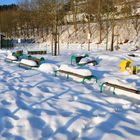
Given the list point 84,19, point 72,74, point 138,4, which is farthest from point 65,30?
point 72,74

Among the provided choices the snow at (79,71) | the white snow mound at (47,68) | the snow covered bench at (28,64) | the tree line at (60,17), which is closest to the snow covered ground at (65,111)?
the snow at (79,71)

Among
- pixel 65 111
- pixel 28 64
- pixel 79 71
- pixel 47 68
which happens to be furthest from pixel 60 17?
pixel 65 111

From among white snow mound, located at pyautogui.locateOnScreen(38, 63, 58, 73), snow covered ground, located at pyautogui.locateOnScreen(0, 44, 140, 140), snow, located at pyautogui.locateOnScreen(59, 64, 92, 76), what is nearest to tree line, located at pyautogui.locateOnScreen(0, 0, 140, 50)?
white snow mound, located at pyautogui.locateOnScreen(38, 63, 58, 73)

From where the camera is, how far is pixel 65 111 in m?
8.10

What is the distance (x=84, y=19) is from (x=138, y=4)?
17528mm

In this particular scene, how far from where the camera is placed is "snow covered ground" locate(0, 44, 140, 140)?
660 cm

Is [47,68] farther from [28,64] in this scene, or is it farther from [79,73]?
[79,73]

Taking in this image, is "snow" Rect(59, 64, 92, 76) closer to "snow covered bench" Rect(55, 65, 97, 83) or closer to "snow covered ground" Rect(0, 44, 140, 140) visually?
"snow covered bench" Rect(55, 65, 97, 83)

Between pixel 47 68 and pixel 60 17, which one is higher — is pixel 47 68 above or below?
below

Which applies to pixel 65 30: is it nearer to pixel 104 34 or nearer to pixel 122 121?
pixel 104 34

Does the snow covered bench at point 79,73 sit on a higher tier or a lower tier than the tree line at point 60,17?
lower

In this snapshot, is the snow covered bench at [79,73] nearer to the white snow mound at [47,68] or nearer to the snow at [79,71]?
the snow at [79,71]

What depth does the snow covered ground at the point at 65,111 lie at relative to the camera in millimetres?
6602

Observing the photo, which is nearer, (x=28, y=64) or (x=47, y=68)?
Answer: (x=47, y=68)
